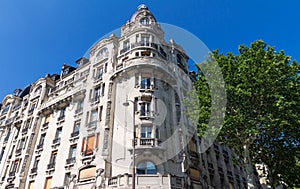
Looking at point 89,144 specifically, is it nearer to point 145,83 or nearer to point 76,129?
point 76,129

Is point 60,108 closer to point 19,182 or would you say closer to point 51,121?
point 51,121

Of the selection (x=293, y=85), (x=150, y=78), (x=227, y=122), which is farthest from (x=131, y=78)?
(x=293, y=85)

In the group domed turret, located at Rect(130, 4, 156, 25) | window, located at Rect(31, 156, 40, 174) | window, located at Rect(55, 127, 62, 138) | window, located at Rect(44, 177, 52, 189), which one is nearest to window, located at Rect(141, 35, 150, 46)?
domed turret, located at Rect(130, 4, 156, 25)

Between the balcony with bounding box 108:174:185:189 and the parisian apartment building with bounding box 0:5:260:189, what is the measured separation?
0.06 m

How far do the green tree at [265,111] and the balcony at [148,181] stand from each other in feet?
13.6

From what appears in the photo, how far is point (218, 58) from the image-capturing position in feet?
53.2

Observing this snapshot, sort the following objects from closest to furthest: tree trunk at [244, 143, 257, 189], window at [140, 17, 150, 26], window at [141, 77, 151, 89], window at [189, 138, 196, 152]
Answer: tree trunk at [244, 143, 257, 189], window at [141, 77, 151, 89], window at [189, 138, 196, 152], window at [140, 17, 150, 26]

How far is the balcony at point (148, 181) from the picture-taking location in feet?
46.4

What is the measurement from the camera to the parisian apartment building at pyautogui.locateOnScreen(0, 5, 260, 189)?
52.3 ft

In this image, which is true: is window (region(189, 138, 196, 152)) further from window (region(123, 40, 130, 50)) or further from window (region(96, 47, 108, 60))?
window (region(96, 47, 108, 60))

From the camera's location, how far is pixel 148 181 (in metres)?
14.4

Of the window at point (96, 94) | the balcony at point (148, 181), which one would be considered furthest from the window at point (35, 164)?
the balcony at point (148, 181)

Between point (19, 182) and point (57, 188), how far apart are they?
603cm

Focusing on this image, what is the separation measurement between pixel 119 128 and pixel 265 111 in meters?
10.8
